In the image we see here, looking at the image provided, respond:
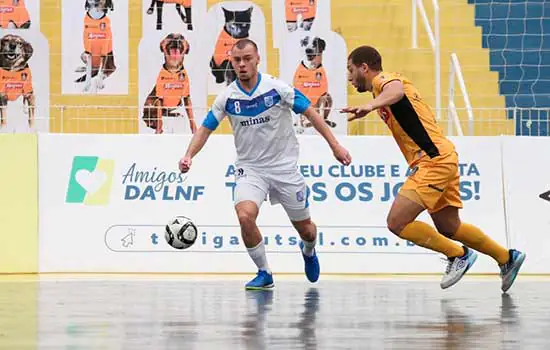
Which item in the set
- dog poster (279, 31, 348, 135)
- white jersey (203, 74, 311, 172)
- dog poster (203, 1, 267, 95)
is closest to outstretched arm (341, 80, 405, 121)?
white jersey (203, 74, 311, 172)

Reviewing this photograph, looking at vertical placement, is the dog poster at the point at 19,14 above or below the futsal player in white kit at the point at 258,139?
above

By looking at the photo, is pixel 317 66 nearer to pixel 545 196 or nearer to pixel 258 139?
pixel 545 196

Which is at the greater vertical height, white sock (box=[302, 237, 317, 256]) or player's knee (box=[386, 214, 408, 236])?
player's knee (box=[386, 214, 408, 236])

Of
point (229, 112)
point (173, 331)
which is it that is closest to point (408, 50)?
point (229, 112)

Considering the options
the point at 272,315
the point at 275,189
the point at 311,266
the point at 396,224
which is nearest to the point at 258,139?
the point at 275,189

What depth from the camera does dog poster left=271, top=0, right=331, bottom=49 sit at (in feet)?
56.5

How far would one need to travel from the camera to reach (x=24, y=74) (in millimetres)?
16781

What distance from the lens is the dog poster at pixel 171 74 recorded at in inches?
653

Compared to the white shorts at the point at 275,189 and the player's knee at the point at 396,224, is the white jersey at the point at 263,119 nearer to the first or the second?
the white shorts at the point at 275,189

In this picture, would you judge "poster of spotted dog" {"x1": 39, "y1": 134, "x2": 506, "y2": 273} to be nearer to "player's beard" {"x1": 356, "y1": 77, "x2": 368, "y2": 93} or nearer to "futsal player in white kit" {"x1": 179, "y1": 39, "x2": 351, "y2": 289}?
"futsal player in white kit" {"x1": 179, "y1": 39, "x2": 351, "y2": 289}

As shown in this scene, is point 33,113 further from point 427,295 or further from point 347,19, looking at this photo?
point 427,295

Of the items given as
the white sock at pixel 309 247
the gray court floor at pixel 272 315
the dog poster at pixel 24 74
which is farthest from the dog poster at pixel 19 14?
the white sock at pixel 309 247

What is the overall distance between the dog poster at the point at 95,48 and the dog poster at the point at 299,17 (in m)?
1.86

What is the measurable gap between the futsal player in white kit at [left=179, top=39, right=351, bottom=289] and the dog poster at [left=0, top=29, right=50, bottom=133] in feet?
16.3
